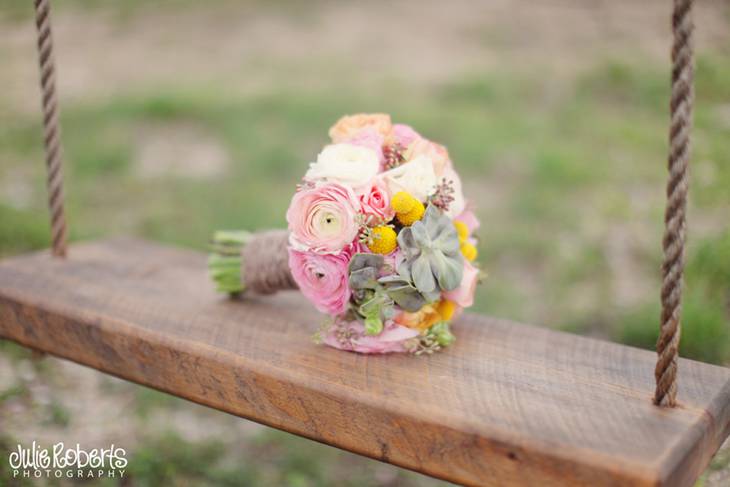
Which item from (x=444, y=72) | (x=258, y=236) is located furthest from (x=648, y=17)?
(x=258, y=236)

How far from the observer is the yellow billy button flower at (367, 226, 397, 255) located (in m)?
1.47

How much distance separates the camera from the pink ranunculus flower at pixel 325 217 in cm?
146

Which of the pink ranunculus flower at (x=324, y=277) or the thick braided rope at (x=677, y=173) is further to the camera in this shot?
the pink ranunculus flower at (x=324, y=277)

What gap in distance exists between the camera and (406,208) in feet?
4.89

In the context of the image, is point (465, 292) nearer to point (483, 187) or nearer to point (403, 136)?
point (403, 136)

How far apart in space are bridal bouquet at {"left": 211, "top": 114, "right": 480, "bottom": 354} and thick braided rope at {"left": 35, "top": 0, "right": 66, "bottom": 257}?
34.2 inches

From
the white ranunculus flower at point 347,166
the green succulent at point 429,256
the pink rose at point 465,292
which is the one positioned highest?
the white ranunculus flower at point 347,166

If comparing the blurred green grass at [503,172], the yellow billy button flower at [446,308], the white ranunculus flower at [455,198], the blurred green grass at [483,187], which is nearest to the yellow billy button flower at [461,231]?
the white ranunculus flower at [455,198]

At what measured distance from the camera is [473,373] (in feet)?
4.84

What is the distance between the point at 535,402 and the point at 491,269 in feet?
7.12

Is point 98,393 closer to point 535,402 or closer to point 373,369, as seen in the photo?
point 373,369

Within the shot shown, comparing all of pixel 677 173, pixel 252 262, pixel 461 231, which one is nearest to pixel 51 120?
pixel 252 262

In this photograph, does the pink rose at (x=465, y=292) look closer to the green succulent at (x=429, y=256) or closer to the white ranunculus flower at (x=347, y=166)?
the green succulent at (x=429, y=256)

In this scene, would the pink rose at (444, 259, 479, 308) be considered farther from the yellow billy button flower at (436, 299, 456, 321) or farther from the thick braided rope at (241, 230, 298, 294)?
the thick braided rope at (241, 230, 298, 294)
